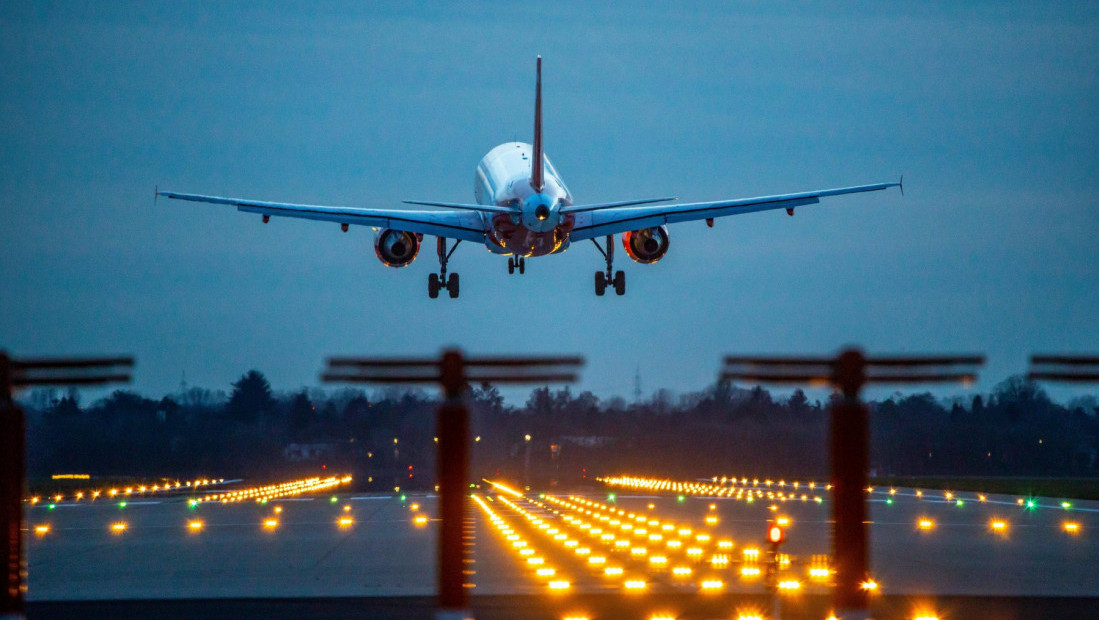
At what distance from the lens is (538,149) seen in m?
54.1

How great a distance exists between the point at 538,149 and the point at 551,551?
27028 mm

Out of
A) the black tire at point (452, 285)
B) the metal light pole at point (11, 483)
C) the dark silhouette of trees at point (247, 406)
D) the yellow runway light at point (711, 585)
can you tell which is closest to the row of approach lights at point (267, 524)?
the black tire at point (452, 285)

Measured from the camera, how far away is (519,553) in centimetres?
2902

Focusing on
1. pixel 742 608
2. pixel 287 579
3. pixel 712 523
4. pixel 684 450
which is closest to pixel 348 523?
pixel 712 523

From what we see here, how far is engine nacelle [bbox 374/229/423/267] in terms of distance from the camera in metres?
55.9

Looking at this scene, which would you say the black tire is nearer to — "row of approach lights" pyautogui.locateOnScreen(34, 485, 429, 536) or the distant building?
"row of approach lights" pyautogui.locateOnScreen(34, 485, 429, 536)

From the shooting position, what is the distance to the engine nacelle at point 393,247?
5591 centimetres

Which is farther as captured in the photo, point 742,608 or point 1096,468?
point 1096,468

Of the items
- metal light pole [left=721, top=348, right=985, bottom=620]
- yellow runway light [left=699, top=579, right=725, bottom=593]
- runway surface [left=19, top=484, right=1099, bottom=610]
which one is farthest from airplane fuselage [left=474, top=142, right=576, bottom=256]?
metal light pole [left=721, top=348, right=985, bottom=620]

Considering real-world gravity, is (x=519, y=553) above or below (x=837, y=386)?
below

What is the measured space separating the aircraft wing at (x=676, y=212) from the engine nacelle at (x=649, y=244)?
1.85ft

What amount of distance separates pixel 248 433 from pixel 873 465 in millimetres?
47357

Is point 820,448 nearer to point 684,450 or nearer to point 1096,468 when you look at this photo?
point 684,450

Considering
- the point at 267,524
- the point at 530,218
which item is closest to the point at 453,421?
the point at 267,524
